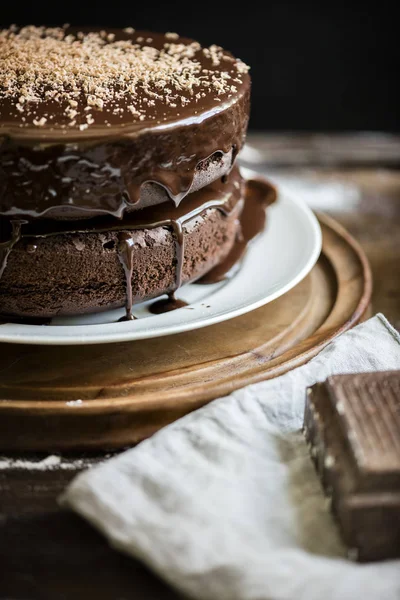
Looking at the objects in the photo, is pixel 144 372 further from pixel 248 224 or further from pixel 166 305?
pixel 248 224

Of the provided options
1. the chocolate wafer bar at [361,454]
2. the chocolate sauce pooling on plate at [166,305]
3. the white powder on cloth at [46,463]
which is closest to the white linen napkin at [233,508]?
the chocolate wafer bar at [361,454]

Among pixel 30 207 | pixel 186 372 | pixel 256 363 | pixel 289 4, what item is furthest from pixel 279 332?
pixel 289 4

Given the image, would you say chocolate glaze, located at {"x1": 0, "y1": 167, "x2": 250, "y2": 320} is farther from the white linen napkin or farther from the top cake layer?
the white linen napkin

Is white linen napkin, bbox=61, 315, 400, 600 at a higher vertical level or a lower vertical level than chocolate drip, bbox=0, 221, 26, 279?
lower

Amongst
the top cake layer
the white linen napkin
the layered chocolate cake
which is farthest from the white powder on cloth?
the top cake layer

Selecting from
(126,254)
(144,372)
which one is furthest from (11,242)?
(144,372)

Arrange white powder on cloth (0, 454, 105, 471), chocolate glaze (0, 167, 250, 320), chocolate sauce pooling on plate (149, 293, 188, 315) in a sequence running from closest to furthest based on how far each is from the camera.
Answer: white powder on cloth (0, 454, 105, 471) → chocolate glaze (0, 167, 250, 320) → chocolate sauce pooling on plate (149, 293, 188, 315)

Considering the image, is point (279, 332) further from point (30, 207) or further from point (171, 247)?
point (30, 207)

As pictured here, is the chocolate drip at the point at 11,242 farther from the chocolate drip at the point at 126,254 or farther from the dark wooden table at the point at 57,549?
the dark wooden table at the point at 57,549

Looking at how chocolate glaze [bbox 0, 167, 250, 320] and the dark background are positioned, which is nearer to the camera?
chocolate glaze [bbox 0, 167, 250, 320]
